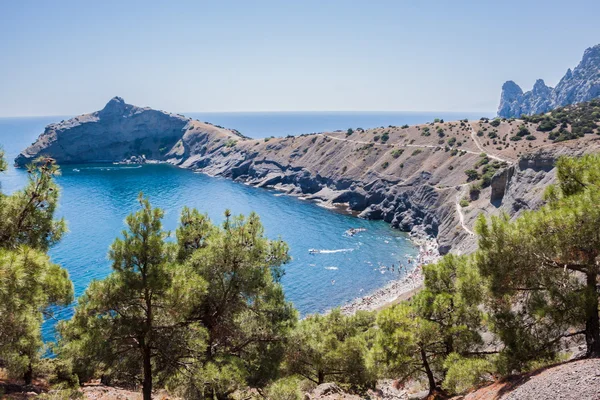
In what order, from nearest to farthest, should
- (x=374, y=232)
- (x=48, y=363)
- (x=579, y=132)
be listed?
(x=48, y=363)
(x=579, y=132)
(x=374, y=232)

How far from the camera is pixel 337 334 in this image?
2527 cm

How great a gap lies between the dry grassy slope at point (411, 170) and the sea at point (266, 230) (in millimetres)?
7165

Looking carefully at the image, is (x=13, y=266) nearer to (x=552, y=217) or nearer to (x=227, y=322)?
(x=227, y=322)

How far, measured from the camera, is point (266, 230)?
304ft

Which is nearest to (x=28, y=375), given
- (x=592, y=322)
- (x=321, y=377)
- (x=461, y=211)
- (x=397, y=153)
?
(x=321, y=377)

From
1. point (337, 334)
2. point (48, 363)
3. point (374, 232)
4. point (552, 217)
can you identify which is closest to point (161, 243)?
point (48, 363)

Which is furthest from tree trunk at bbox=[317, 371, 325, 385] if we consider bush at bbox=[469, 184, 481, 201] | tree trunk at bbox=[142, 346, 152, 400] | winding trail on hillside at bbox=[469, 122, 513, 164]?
winding trail on hillside at bbox=[469, 122, 513, 164]

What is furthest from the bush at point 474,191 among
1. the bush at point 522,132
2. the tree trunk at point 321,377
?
the tree trunk at point 321,377

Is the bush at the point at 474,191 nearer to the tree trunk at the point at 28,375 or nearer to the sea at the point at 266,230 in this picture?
the sea at the point at 266,230

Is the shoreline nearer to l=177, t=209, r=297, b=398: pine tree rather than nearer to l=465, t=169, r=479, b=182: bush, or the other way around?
l=465, t=169, r=479, b=182: bush

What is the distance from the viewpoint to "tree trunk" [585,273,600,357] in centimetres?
1282

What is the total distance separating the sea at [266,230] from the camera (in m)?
63.5

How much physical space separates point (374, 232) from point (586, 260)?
258 feet

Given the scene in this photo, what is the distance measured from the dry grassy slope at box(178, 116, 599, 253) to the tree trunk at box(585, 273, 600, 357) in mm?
43728
